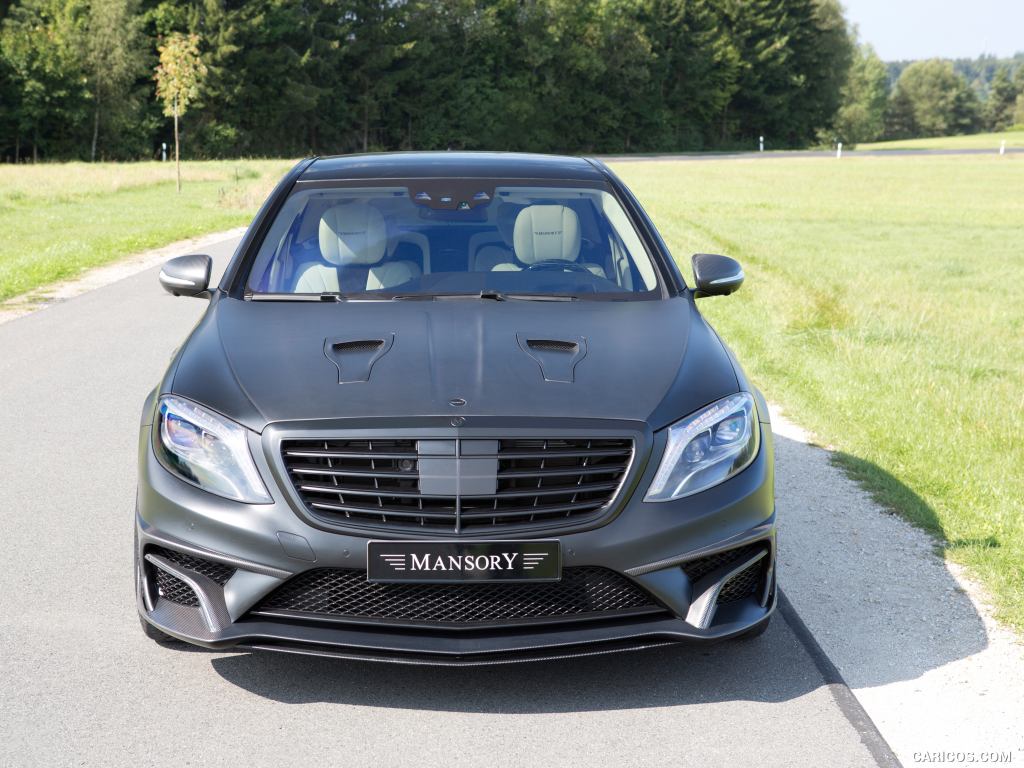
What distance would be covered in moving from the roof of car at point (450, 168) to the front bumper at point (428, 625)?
2091mm

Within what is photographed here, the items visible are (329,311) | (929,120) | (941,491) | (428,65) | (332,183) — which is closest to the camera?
(329,311)

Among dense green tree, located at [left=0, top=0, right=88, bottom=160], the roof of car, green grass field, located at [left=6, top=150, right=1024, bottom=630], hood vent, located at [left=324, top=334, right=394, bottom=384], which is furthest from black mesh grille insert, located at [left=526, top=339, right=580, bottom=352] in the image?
dense green tree, located at [left=0, top=0, right=88, bottom=160]

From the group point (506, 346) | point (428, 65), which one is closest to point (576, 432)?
point (506, 346)

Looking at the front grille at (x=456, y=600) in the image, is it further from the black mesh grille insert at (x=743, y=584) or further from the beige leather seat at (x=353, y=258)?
the beige leather seat at (x=353, y=258)

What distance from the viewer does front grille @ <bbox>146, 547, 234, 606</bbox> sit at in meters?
3.53

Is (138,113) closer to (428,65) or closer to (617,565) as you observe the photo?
(428,65)

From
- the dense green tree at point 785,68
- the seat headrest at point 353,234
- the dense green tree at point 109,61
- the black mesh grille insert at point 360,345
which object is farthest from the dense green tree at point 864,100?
the black mesh grille insert at point 360,345

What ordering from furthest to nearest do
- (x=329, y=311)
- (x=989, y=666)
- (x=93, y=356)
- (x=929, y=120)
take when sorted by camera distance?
1. (x=929, y=120)
2. (x=93, y=356)
3. (x=329, y=311)
4. (x=989, y=666)

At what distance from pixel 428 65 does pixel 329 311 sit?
85.9 m

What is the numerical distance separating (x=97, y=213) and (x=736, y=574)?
2562 cm

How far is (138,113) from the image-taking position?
71.1 metres

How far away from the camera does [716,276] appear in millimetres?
4938

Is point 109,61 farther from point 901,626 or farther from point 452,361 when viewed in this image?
point 901,626

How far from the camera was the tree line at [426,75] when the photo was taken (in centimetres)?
6838
